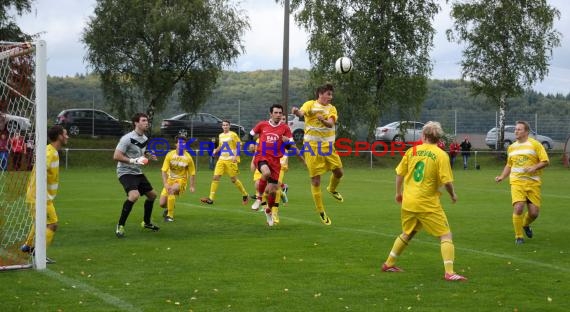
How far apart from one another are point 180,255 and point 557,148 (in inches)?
1636

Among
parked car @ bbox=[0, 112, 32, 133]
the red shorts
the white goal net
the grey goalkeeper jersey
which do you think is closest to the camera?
the white goal net

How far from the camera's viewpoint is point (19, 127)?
11469 millimetres

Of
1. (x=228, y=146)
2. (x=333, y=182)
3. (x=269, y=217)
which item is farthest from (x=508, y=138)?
(x=269, y=217)

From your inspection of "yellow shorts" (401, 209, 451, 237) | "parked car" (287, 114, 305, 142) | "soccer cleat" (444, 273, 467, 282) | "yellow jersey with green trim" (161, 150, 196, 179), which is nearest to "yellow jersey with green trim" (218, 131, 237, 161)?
"yellow jersey with green trim" (161, 150, 196, 179)

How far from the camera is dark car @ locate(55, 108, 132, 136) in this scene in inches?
1679

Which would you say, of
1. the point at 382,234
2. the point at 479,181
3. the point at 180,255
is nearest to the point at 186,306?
the point at 180,255

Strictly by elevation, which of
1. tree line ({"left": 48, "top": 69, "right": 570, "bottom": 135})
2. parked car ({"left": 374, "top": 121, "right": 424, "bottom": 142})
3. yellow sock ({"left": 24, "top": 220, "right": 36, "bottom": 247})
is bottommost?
yellow sock ({"left": 24, "top": 220, "right": 36, "bottom": 247})

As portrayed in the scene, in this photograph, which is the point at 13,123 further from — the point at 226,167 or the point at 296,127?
the point at 296,127

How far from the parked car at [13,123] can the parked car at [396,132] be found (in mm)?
34724

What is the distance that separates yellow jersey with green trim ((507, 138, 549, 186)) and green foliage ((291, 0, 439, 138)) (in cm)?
2982

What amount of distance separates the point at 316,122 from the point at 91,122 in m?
31.2

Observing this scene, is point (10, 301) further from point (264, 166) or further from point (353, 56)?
point (353, 56)

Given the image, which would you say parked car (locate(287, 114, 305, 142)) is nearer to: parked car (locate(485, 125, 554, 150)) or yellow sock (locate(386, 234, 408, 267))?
parked car (locate(485, 125, 554, 150))

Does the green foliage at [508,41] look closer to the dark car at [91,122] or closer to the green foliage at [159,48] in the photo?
the green foliage at [159,48]
